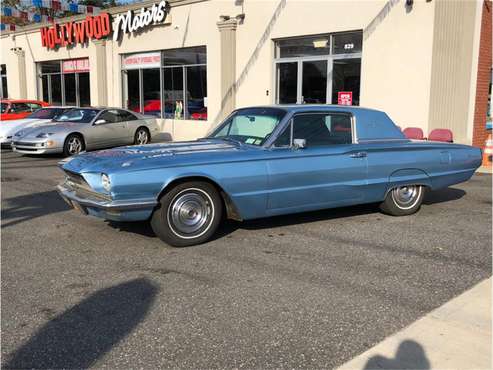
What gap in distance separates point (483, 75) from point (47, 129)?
10.7 m

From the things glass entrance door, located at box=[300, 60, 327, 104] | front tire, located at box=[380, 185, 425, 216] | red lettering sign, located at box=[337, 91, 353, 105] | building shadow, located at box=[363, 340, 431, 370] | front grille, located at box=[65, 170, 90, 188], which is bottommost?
building shadow, located at box=[363, 340, 431, 370]

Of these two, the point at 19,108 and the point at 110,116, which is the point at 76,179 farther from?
the point at 19,108

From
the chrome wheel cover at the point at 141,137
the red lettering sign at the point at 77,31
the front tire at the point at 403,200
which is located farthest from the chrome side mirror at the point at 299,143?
the red lettering sign at the point at 77,31

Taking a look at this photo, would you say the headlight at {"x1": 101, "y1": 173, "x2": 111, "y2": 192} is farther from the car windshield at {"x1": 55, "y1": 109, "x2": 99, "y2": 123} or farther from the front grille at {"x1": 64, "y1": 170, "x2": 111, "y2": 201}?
the car windshield at {"x1": 55, "y1": 109, "x2": 99, "y2": 123}

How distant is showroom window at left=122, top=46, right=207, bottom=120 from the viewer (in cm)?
1827

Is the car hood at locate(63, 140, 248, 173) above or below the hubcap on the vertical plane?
above

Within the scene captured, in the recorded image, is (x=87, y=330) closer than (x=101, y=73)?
Yes

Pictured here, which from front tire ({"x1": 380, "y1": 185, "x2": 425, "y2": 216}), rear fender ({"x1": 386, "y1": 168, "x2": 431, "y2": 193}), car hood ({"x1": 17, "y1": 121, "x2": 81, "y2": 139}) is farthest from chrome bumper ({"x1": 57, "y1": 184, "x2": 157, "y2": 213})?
car hood ({"x1": 17, "y1": 121, "x2": 81, "y2": 139})

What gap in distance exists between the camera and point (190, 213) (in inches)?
219

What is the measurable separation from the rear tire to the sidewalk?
11261mm

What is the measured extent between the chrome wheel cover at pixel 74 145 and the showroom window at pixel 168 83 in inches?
210

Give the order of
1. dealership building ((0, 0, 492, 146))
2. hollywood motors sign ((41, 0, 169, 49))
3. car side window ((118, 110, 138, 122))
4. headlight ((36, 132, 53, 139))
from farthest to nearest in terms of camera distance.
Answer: hollywood motors sign ((41, 0, 169, 49)) < car side window ((118, 110, 138, 122)) < headlight ((36, 132, 53, 139)) < dealership building ((0, 0, 492, 146))

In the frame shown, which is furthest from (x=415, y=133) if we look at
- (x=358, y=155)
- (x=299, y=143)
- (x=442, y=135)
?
(x=299, y=143)

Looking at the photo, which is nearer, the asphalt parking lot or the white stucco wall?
the asphalt parking lot
